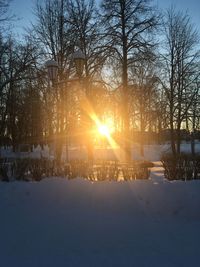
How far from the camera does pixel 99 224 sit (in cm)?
615

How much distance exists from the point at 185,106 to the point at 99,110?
671 centimetres

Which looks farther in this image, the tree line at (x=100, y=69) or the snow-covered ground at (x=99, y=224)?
the tree line at (x=100, y=69)

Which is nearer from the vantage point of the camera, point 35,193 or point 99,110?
point 35,193

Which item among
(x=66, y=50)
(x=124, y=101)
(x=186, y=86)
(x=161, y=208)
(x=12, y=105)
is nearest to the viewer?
(x=161, y=208)

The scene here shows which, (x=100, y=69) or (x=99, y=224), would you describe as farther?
(x=100, y=69)

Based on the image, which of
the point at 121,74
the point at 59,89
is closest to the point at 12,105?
the point at 59,89

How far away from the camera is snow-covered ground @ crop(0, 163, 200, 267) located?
492cm

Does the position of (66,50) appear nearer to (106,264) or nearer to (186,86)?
(186,86)

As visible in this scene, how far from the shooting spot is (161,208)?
666 centimetres

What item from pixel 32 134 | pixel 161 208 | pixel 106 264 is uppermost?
pixel 32 134

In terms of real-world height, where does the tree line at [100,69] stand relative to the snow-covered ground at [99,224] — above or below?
above

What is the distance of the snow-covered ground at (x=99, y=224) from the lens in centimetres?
492

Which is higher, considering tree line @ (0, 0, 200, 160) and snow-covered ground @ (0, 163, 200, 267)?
tree line @ (0, 0, 200, 160)

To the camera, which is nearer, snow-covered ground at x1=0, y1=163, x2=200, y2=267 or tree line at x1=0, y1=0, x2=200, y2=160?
snow-covered ground at x1=0, y1=163, x2=200, y2=267
